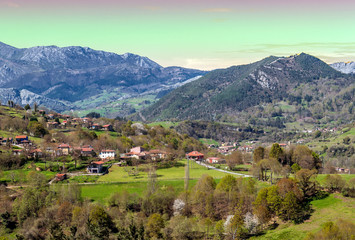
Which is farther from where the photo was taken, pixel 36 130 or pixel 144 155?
pixel 36 130

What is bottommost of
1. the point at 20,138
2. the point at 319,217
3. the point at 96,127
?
the point at 319,217

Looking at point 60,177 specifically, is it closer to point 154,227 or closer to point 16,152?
point 16,152

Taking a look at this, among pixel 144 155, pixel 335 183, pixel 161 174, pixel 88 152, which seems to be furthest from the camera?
pixel 144 155

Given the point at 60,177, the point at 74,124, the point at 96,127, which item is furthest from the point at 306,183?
the point at 74,124

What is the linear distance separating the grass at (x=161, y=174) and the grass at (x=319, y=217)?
29.1 meters

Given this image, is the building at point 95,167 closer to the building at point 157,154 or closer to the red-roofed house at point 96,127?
the building at point 157,154

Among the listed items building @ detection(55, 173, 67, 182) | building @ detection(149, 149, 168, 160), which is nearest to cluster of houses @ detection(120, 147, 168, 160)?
building @ detection(149, 149, 168, 160)

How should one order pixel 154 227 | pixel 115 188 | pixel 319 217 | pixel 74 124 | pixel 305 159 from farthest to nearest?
pixel 74 124 → pixel 305 159 → pixel 115 188 → pixel 154 227 → pixel 319 217

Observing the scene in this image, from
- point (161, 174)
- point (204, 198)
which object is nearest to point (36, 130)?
point (161, 174)

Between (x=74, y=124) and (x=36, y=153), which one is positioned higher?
(x=74, y=124)

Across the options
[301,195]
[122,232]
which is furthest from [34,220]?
[301,195]

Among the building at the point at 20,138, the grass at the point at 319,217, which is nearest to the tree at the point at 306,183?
the grass at the point at 319,217

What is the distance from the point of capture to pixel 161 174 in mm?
90312

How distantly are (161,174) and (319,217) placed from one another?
140 ft
